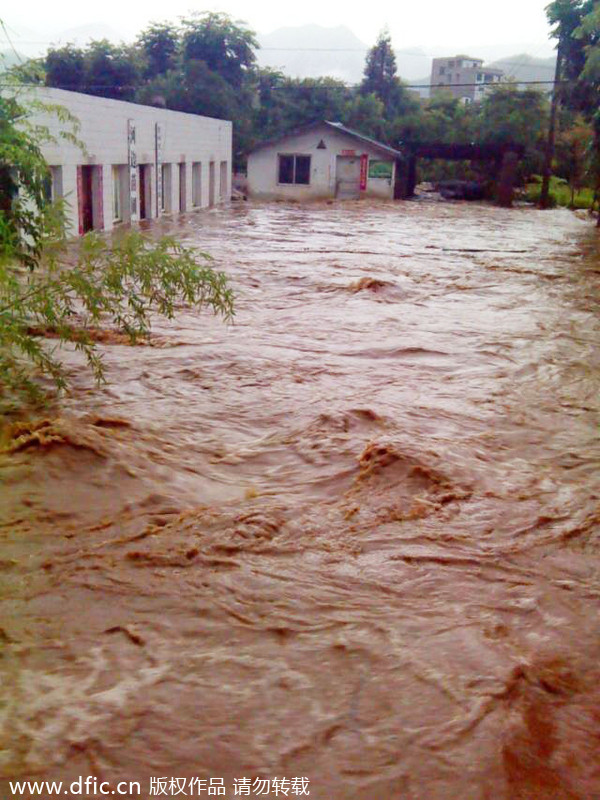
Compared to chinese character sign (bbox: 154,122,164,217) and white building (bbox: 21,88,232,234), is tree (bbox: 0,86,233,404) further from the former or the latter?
chinese character sign (bbox: 154,122,164,217)

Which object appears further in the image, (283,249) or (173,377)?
(283,249)

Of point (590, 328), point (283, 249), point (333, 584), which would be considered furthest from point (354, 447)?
point (283, 249)

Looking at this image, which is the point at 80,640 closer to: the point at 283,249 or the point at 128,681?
the point at 128,681

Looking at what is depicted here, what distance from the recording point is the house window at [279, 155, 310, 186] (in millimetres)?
45250

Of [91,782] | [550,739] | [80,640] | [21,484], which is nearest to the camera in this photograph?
[91,782]

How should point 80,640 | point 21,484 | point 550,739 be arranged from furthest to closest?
point 21,484, point 80,640, point 550,739

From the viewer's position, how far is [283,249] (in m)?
22.7

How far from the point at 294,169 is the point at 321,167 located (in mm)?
1351

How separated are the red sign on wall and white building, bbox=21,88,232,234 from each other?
905 centimetres

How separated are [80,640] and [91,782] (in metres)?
1.07

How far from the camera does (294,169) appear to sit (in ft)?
149

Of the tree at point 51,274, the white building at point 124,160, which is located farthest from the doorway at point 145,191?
the tree at point 51,274

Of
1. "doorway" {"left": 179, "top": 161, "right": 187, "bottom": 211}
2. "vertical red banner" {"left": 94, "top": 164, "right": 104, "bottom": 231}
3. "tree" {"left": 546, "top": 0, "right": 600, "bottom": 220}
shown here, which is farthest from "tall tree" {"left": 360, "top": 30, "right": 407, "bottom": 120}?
"vertical red banner" {"left": 94, "top": 164, "right": 104, "bottom": 231}

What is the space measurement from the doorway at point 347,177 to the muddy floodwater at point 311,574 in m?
35.2
